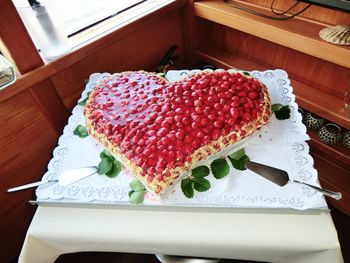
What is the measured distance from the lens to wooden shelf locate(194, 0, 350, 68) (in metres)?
0.88

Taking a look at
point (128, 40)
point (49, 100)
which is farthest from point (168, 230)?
point (128, 40)

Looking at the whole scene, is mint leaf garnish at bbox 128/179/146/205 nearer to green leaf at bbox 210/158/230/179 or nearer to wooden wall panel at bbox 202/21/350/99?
green leaf at bbox 210/158/230/179

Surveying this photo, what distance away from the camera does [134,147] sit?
0.72 metres

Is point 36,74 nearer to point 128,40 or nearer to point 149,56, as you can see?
point 128,40

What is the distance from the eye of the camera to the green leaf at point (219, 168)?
713 millimetres

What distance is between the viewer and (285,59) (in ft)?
3.91

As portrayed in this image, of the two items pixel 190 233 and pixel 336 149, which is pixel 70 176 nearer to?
pixel 190 233

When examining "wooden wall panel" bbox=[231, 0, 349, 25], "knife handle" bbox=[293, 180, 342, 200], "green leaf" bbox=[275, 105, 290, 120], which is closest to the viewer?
"knife handle" bbox=[293, 180, 342, 200]

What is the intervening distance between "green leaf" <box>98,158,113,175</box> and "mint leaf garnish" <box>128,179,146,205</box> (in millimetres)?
91

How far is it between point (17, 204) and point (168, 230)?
0.69m

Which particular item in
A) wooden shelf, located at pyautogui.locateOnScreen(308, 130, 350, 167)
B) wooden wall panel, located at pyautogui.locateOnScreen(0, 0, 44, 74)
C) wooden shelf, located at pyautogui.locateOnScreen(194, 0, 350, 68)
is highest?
wooden wall panel, located at pyautogui.locateOnScreen(0, 0, 44, 74)

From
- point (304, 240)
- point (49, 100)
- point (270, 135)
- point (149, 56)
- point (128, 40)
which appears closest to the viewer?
point (304, 240)

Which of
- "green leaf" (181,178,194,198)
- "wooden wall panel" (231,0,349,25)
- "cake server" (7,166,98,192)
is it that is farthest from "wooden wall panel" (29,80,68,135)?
"wooden wall panel" (231,0,349,25)

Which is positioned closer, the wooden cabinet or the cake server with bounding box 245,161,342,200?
the cake server with bounding box 245,161,342,200
